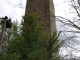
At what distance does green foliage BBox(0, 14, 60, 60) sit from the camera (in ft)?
28.4

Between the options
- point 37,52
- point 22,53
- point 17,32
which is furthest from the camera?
point 17,32

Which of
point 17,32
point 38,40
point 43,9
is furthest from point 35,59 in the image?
point 43,9

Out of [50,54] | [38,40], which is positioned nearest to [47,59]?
[50,54]

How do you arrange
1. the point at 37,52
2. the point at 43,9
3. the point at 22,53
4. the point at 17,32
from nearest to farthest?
the point at 37,52
the point at 22,53
the point at 17,32
the point at 43,9

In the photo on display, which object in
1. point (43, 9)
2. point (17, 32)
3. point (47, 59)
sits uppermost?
point (43, 9)

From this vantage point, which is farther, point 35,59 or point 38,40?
point 38,40

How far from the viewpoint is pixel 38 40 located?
30.0 feet

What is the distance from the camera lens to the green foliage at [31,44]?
341 inches

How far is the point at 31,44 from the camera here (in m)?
8.72

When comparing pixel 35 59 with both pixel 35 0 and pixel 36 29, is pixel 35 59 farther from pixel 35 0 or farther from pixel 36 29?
pixel 35 0

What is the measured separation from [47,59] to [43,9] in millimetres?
6934

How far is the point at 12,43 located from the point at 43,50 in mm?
1359

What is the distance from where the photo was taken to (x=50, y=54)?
9.22 m

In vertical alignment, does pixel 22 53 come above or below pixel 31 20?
below
